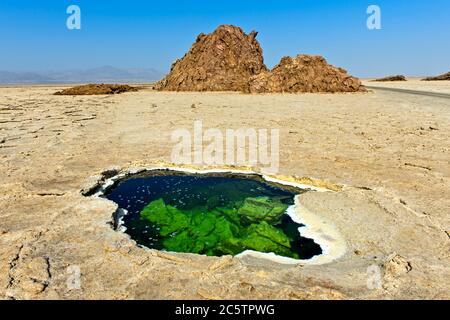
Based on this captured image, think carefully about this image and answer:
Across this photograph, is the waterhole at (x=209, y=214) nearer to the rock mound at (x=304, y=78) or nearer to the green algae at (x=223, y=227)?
the green algae at (x=223, y=227)

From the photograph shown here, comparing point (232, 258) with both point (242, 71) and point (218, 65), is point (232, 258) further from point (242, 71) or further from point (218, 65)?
point (242, 71)

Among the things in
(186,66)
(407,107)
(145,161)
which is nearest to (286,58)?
(186,66)

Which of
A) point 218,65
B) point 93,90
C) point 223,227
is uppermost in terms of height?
point 218,65

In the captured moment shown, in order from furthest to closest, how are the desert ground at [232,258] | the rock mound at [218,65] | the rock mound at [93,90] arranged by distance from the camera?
the rock mound at [218,65] < the rock mound at [93,90] < the desert ground at [232,258]

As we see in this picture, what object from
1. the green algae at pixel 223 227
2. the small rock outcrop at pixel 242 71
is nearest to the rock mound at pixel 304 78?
the small rock outcrop at pixel 242 71

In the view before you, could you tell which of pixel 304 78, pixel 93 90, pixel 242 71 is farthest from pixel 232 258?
pixel 242 71

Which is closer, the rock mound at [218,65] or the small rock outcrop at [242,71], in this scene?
the small rock outcrop at [242,71]
